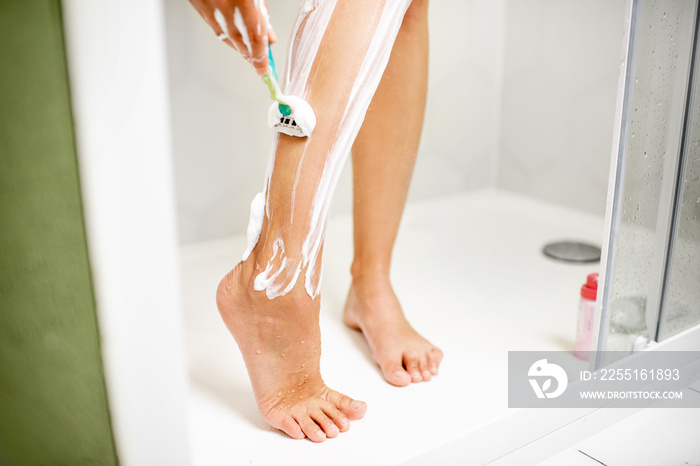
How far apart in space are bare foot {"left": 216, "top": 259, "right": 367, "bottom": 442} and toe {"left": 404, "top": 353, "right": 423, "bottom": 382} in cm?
12

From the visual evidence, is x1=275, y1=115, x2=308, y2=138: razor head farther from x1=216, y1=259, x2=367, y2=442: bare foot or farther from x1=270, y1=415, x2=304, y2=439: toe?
x1=270, y1=415, x2=304, y2=439: toe

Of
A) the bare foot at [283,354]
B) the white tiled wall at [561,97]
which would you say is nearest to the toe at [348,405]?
the bare foot at [283,354]

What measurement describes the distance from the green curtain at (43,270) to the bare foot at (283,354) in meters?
0.23

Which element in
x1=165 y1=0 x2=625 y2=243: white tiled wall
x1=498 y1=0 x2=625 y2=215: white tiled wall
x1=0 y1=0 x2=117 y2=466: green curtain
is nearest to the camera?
x1=0 y1=0 x2=117 y2=466: green curtain

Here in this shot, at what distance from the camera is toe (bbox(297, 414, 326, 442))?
27.3 inches

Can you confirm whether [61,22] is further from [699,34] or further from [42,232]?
[699,34]

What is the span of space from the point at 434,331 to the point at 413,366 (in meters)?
0.15

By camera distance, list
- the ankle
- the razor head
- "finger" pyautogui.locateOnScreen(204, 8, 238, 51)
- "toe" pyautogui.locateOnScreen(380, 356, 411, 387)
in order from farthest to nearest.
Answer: the ankle → "toe" pyautogui.locateOnScreen(380, 356, 411, 387) → the razor head → "finger" pyautogui.locateOnScreen(204, 8, 238, 51)

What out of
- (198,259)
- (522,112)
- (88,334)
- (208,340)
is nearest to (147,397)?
(88,334)

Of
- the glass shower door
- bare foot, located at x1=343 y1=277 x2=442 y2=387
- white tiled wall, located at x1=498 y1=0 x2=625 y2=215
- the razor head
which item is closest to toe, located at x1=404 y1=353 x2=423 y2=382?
bare foot, located at x1=343 y1=277 x2=442 y2=387

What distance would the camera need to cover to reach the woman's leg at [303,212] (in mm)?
668

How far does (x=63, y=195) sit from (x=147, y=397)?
0.16 meters

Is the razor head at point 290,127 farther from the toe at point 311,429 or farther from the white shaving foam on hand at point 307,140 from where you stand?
the toe at point 311,429

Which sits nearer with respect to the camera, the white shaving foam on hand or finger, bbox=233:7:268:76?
finger, bbox=233:7:268:76
